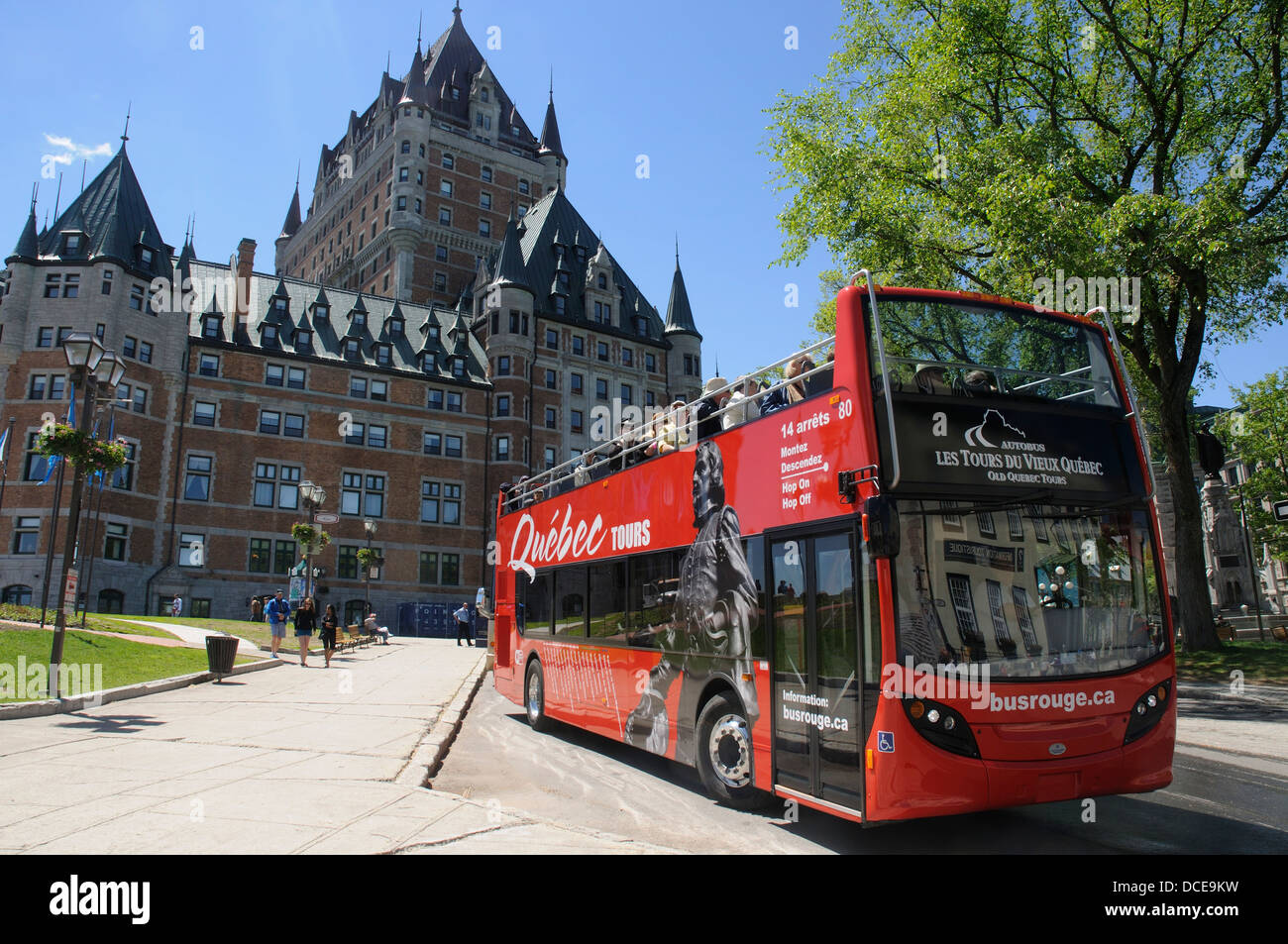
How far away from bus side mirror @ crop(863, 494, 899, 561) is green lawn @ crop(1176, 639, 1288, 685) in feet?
49.4

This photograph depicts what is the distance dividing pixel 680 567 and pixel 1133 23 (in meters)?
19.4

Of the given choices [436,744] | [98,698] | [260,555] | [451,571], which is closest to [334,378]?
[260,555]

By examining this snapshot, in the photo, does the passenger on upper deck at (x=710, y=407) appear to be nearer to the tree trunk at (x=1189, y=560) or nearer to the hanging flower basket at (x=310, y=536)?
the tree trunk at (x=1189, y=560)

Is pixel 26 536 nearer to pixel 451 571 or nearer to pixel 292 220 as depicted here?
pixel 451 571

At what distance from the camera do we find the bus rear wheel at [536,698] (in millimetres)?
12578

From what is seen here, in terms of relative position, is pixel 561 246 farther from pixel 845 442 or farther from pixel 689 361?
pixel 845 442

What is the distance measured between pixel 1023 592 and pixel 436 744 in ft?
23.1

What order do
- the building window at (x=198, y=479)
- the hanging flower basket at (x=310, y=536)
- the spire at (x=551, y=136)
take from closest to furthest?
the hanging flower basket at (x=310, y=536) < the building window at (x=198, y=479) < the spire at (x=551, y=136)

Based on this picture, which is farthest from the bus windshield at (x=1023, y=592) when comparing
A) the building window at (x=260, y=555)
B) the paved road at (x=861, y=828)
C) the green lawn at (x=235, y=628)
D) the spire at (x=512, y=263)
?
the spire at (x=512, y=263)

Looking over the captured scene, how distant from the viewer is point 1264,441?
42.0m

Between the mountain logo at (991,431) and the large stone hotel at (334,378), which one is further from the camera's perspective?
the large stone hotel at (334,378)

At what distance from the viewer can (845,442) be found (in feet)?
19.9

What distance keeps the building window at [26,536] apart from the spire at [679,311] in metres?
41.7

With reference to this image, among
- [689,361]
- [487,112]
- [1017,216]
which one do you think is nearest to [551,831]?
[1017,216]
